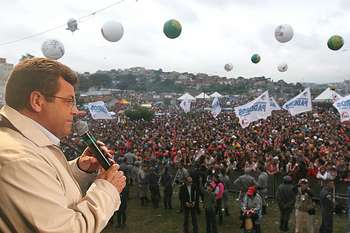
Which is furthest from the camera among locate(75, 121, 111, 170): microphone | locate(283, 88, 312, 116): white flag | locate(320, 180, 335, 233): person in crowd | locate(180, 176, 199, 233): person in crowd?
locate(283, 88, 312, 116): white flag

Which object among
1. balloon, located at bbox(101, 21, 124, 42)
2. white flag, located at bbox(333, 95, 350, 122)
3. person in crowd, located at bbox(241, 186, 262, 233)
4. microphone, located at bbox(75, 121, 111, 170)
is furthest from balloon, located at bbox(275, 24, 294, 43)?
microphone, located at bbox(75, 121, 111, 170)

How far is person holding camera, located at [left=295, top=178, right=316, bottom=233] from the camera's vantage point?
965cm

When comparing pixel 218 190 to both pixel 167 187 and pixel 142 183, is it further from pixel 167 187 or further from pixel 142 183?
pixel 142 183

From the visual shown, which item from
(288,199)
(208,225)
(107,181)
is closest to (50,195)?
(107,181)

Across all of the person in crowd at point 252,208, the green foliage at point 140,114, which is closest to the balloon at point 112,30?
the person in crowd at point 252,208

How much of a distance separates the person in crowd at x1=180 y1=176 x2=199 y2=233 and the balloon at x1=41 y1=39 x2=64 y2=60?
5257mm

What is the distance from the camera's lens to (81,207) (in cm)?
148

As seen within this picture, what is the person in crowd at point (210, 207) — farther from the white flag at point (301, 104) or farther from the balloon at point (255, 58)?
the balloon at point (255, 58)

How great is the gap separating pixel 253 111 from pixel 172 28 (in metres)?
7.38

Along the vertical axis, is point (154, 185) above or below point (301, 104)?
below

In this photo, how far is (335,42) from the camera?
1541cm

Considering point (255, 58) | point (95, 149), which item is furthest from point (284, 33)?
point (95, 149)

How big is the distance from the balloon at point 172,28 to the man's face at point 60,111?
1101 cm

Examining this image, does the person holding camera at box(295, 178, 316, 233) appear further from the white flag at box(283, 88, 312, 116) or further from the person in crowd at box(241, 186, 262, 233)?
the white flag at box(283, 88, 312, 116)
